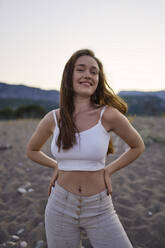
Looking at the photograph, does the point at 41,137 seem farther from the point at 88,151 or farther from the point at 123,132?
the point at 123,132

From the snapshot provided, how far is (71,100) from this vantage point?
1.59 meters

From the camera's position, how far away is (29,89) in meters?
67.1

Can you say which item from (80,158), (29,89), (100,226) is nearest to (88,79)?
(80,158)

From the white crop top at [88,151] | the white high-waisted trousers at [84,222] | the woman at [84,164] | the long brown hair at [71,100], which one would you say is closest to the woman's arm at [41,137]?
the woman at [84,164]

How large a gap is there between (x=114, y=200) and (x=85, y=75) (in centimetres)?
250

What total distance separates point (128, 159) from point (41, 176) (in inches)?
126

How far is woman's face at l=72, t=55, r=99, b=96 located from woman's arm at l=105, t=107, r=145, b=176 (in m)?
0.22

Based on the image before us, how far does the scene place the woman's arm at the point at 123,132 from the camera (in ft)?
4.45

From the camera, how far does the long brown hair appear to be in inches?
53.7

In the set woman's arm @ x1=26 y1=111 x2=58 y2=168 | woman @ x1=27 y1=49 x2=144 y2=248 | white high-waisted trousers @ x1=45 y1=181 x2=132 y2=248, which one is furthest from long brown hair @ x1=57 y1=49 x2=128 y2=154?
white high-waisted trousers @ x1=45 y1=181 x2=132 y2=248

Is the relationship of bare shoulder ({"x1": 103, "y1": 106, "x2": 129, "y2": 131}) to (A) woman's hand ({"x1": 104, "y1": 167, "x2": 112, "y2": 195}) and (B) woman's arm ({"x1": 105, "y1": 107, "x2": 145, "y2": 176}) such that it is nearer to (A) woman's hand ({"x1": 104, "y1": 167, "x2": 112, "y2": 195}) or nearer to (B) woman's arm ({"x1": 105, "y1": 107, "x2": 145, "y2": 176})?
(B) woman's arm ({"x1": 105, "y1": 107, "x2": 145, "y2": 176})

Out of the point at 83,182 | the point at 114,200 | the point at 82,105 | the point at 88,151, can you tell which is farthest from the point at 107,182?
the point at 114,200

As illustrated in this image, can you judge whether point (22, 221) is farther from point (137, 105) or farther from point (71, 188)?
point (137, 105)

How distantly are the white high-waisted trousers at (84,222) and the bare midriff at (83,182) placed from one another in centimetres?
3
